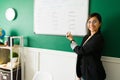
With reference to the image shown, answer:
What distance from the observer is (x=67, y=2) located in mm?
2492

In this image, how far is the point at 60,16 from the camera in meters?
2.56

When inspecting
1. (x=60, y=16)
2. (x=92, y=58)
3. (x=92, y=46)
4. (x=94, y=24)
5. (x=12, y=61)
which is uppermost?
(x=60, y=16)

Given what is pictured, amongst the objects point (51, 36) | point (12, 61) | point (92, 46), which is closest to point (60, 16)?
point (51, 36)

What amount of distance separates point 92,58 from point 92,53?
56 millimetres

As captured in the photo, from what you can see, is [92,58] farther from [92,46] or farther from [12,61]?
[12,61]

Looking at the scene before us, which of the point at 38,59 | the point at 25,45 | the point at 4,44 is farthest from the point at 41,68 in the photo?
the point at 4,44

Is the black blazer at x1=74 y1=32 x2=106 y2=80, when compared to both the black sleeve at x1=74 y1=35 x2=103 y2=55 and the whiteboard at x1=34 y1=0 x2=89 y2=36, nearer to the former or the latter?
the black sleeve at x1=74 y1=35 x2=103 y2=55

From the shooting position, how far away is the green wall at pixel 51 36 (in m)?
2.18

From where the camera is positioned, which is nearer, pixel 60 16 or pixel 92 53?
pixel 92 53

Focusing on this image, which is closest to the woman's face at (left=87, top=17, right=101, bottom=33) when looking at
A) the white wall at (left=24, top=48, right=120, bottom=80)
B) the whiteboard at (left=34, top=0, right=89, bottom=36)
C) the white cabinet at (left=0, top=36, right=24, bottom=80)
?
the whiteboard at (left=34, top=0, right=89, bottom=36)

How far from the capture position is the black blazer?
2.00m

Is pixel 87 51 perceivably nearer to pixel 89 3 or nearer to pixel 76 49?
pixel 76 49

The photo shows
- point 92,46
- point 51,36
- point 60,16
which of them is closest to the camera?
point 92,46

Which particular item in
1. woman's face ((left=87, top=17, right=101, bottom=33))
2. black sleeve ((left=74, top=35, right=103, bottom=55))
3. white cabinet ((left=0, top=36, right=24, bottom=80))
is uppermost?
woman's face ((left=87, top=17, right=101, bottom=33))
